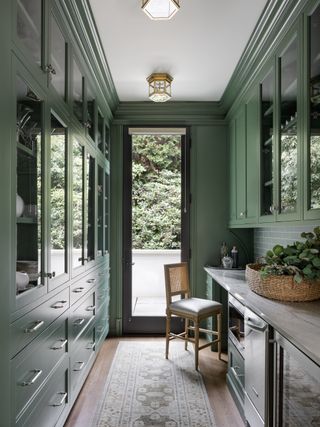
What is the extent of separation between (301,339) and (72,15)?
85.7 inches

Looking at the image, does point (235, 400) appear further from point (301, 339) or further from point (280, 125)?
point (280, 125)

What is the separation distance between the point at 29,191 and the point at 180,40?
1751mm

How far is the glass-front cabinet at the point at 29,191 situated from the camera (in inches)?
57.4

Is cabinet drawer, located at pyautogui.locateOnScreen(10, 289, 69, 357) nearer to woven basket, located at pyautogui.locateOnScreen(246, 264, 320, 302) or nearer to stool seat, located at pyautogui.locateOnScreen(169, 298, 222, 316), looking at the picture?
woven basket, located at pyautogui.locateOnScreen(246, 264, 320, 302)

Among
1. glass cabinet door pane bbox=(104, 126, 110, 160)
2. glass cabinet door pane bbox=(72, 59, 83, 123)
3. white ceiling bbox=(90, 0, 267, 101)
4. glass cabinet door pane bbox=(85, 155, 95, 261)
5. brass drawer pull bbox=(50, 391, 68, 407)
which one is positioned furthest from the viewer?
glass cabinet door pane bbox=(104, 126, 110, 160)

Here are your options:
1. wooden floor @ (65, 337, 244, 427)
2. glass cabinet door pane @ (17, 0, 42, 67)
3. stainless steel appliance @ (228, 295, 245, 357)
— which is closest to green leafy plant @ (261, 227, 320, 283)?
stainless steel appliance @ (228, 295, 245, 357)

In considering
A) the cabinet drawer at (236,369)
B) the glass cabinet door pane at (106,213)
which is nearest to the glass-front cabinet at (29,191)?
the cabinet drawer at (236,369)

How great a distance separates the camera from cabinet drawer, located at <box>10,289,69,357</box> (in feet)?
4.58

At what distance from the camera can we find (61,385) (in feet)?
6.77

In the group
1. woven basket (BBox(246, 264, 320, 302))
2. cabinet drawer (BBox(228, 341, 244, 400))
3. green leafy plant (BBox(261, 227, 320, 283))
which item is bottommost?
cabinet drawer (BBox(228, 341, 244, 400))

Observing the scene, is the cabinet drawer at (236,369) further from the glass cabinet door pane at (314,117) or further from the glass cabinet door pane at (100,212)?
the glass cabinet door pane at (100,212)

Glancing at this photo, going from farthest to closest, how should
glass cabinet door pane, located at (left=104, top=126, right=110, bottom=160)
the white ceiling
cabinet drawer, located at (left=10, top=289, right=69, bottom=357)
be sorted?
glass cabinet door pane, located at (left=104, top=126, right=110, bottom=160) → the white ceiling → cabinet drawer, located at (left=10, top=289, right=69, bottom=357)

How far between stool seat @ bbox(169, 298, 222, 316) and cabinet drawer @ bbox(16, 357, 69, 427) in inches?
52.1

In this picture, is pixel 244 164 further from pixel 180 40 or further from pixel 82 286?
pixel 82 286
